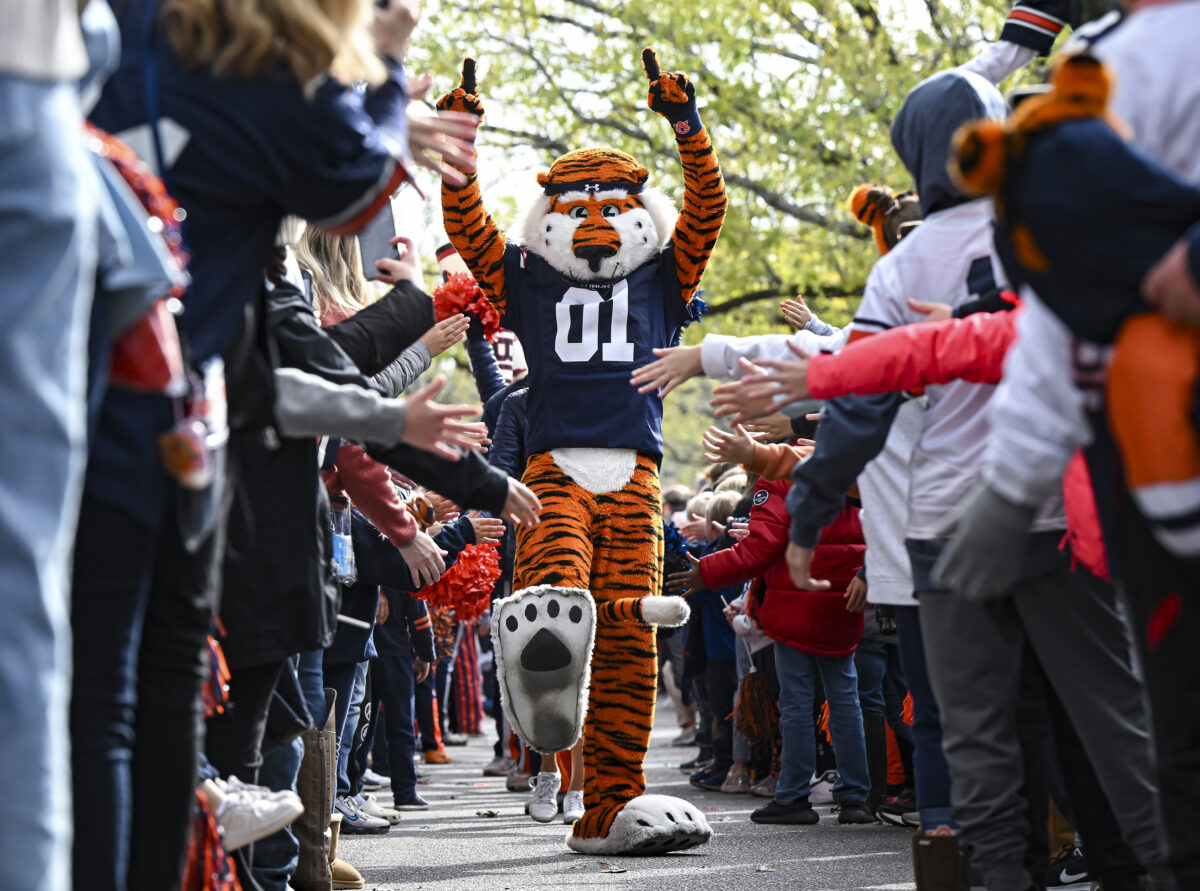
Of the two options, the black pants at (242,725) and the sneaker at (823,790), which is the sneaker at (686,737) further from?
the black pants at (242,725)

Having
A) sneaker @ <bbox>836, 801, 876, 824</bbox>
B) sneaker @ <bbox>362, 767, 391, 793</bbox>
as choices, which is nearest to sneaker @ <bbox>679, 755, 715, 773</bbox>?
sneaker @ <bbox>362, 767, 391, 793</bbox>

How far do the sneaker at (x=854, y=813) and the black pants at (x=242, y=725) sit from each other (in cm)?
400

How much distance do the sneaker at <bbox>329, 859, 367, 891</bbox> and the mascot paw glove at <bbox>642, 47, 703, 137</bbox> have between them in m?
3.03

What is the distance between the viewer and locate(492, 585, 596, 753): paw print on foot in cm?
566

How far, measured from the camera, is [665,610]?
227 inches

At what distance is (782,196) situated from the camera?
15.3 m

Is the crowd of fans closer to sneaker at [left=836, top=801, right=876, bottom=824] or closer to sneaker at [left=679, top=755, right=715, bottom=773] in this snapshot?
sneaker at [left=836, top=801, right=876, bottom=824]

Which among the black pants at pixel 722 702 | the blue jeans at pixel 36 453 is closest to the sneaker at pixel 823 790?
the black pants at pixel 722 702

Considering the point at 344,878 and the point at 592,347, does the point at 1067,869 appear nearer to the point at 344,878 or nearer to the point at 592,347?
the point at 344,878

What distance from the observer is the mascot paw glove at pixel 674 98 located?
6.12 m

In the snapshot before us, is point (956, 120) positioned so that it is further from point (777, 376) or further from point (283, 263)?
point (283, 263)

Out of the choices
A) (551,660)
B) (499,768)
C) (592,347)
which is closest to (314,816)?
(551,660)

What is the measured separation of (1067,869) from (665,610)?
163 centimetres

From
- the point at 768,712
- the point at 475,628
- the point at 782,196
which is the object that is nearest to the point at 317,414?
the point at 768,712
